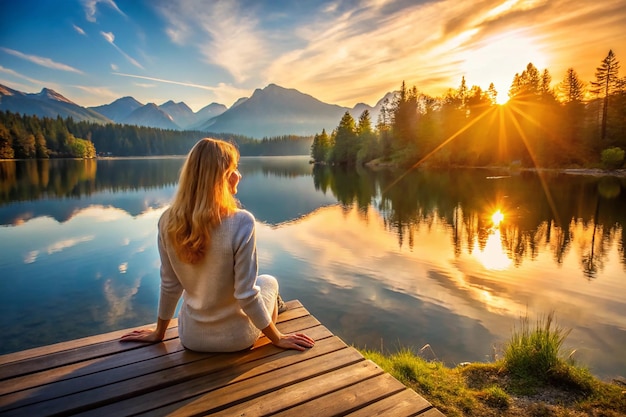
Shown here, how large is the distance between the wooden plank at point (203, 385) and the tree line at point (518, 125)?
53770 mm

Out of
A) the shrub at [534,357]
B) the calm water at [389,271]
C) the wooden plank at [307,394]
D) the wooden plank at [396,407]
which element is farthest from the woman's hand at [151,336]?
the shrub at [534,357]

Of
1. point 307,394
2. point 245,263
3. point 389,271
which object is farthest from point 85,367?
point 389,271

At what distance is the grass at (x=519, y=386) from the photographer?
399 cm

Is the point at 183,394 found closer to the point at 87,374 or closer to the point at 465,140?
the point at 87,374

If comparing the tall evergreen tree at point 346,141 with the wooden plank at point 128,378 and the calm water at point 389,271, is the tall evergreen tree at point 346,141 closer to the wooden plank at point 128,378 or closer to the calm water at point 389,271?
the calm water at point 389,271

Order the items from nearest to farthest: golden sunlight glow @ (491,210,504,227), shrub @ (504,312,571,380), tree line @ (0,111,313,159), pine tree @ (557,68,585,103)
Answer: shrub @ (504,312,571,380)
golden sunlight glow @ (491,210,504,227)
pine tree @ (557,68,585,103)
tree line @ (0,111,313,159)

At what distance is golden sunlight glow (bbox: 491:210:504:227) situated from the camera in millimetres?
17812

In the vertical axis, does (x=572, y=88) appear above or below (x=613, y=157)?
above

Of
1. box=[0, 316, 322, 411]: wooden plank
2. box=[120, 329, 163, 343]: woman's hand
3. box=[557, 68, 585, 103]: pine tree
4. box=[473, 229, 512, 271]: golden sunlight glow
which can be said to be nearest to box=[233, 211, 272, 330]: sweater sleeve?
box=[0, 316, 322, 411]: wooden plank

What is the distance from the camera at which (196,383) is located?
9.02ft

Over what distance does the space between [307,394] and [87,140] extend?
5607 inches

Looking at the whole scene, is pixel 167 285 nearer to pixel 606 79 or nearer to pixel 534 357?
pixel 534 357

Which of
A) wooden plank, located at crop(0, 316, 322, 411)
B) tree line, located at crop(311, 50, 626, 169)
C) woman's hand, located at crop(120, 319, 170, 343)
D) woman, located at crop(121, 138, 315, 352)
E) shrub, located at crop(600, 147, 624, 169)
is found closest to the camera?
wooden plank, located at crop(0, 316, 322, 411)

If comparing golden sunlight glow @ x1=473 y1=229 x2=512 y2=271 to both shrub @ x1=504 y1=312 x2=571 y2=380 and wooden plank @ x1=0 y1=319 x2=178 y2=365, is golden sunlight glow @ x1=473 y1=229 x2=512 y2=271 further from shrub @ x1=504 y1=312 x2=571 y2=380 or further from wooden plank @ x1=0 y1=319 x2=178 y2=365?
wooden plank @ x1=0 y1=319 x2=178 y2=365
